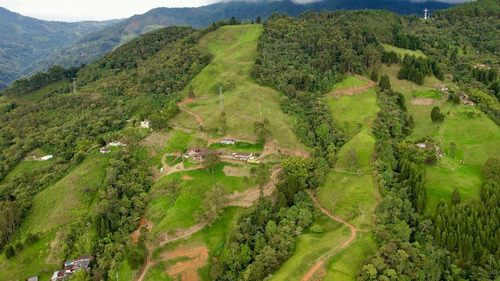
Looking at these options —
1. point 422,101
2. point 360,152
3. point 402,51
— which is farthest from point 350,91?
point 402,51

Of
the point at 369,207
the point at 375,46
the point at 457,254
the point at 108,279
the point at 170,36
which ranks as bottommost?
the point at 108,279

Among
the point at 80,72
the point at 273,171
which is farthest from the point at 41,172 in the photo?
the point at 80,72

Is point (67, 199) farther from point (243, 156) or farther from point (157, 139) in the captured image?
point (243, 156)

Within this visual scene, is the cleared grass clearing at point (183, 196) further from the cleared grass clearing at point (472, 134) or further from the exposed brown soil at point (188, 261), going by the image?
the cleared grass clearing at point (472, 134)

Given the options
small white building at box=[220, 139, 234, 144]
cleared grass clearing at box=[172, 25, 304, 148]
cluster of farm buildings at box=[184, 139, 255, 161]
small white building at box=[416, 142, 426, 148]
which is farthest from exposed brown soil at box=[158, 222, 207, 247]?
small white building at box=[416, 142, 426, 148]

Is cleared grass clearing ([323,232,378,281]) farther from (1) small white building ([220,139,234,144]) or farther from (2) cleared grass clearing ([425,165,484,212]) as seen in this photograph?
(1) small white building ([220,139,234,144])

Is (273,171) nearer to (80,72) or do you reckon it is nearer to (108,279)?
(108,279)
